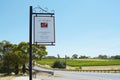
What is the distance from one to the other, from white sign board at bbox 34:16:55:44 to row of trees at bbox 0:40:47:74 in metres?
49.2

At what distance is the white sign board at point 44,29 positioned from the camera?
33.8 ft

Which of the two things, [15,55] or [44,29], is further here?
[15,55]

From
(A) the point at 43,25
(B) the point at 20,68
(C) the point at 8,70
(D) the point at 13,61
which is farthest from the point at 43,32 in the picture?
(B) the point at 20,68

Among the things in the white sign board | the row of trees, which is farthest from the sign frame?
the row of trees

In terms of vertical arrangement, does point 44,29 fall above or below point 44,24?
below

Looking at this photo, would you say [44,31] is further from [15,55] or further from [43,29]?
[15,55]

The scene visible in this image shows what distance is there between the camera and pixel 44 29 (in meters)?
10.4

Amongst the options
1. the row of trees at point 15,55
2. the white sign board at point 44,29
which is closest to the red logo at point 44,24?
the white sign board at point 44,29

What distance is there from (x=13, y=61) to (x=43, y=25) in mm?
54721

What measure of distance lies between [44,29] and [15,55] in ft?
176

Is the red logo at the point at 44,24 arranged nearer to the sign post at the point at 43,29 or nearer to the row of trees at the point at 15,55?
the sign post at the point at 43,29

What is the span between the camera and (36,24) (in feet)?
33.8

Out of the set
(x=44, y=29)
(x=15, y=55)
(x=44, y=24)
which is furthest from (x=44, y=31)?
(x=15, y=55)

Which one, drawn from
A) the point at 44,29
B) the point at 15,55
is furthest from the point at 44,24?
the point at 15,55
